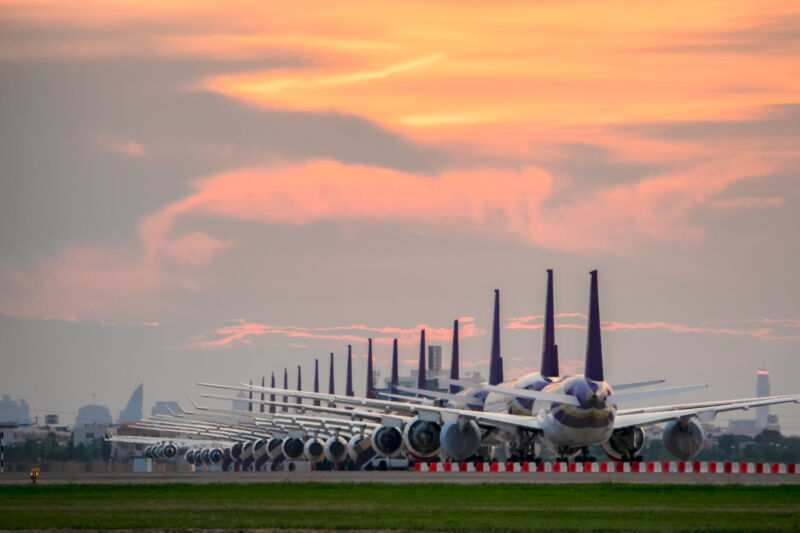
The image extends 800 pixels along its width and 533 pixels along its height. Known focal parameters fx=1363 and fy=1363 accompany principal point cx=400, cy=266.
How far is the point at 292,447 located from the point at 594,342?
7486 cm

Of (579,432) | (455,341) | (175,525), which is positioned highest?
(455,341)

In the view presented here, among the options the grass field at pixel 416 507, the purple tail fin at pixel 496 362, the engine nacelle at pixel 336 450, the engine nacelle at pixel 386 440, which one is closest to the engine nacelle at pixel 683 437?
the engine nacelle at pixel 386 440

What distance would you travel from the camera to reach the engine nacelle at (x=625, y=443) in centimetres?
8438

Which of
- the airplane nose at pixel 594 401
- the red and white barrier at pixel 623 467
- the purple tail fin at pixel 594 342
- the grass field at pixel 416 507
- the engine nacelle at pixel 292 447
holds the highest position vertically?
the purple tail fin at pixel 594 342

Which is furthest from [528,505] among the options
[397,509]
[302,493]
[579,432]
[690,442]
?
[690,442]

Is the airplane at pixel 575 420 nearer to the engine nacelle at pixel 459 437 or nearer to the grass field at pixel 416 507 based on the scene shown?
the engine nacelle at pixel 459 437

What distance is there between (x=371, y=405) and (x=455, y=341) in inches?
2275

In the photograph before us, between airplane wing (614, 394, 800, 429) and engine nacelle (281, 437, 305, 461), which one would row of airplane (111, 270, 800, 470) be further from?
engine nacelle (281, 437, 305, 461)

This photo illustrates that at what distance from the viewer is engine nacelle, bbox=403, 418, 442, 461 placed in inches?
3307

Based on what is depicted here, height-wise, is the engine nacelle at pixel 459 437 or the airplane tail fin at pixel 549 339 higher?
the airplane tail fin at pixel 549 339

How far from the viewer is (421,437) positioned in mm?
83938

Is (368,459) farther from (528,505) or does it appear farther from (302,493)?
(528,505)

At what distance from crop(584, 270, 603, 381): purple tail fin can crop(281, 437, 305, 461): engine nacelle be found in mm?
73299

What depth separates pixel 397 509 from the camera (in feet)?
139
